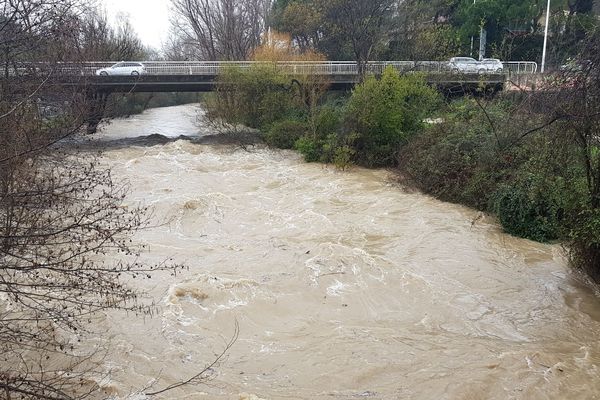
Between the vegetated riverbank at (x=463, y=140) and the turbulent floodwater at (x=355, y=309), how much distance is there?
81cm

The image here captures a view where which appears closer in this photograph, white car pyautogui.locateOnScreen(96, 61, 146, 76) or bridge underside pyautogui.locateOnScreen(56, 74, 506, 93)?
bridge underside pyautogui.locateOnScreen(56, 74, 506, 93)

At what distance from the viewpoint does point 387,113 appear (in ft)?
66.2

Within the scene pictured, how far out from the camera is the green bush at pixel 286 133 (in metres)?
24.1

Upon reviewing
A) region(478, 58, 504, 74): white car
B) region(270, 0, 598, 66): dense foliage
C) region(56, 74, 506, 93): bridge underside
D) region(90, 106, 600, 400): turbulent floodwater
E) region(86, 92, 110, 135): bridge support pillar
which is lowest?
region(90, 106, 600, 400): turbulent floodwater

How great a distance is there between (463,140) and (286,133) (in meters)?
10.2

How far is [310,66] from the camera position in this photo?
25.7 meters

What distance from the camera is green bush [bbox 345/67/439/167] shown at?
2012 centimetres

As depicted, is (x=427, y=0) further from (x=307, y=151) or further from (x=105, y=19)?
(x=105, y=19)

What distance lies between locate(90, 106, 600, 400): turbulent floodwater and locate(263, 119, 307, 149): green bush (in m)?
9.27

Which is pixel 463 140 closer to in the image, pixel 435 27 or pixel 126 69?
pixel 435 27

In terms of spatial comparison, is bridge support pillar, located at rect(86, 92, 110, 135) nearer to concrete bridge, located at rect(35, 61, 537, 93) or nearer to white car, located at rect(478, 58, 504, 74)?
concrete bridge, located at rect(35, 61, 537, 93)

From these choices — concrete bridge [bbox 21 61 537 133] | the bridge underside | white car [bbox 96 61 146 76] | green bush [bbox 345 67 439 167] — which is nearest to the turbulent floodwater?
green bush [bbox 345 67 439 167]

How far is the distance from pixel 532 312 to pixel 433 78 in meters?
17.1

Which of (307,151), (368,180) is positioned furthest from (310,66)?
(368,180)
